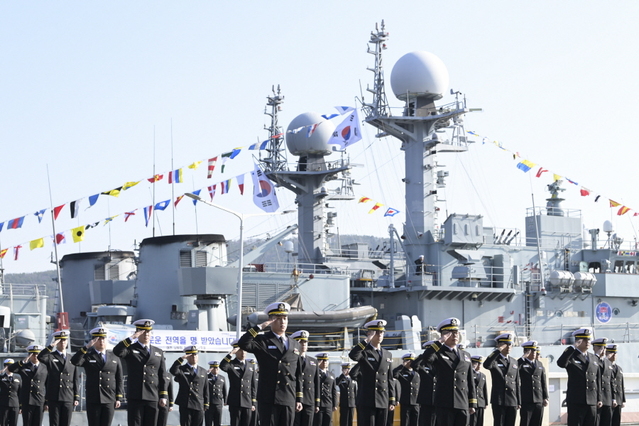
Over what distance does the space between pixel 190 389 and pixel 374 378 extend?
3.71 metres

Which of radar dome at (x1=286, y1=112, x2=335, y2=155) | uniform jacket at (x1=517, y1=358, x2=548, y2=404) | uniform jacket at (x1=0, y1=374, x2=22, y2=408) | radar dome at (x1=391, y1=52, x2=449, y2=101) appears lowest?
uniform jacket at (x1=0, y1=374, x2=22, y2=408)

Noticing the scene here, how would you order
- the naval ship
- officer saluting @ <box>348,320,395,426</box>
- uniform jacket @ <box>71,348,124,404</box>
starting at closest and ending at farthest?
uniform jacket @ <box>71,348,124,404</box> < officer saluting @ <box>348,320,395,426</box> < the naval ship

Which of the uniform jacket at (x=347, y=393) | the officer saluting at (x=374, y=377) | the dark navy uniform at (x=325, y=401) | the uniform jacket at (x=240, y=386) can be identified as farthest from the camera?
the uniform jacket at (x=347, y=393)

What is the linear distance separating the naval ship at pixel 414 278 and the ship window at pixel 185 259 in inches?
1.6

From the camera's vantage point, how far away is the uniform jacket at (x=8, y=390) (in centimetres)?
1543

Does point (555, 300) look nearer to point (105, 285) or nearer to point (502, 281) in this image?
point (502, 281)

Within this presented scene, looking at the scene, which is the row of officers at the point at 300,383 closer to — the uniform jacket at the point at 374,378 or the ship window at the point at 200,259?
the uniform jacket at the point at 374,378

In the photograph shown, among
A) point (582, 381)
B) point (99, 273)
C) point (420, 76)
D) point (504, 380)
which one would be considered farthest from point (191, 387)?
point (420, 76)

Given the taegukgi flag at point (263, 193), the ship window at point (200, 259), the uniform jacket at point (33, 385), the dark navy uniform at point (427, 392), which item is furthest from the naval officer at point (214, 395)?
the taegukgi flag at point (263, 193)

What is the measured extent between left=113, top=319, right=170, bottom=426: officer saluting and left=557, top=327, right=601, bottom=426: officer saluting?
220 inches

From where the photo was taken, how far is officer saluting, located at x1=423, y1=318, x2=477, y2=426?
1092 cm

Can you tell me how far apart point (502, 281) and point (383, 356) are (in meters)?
15.3

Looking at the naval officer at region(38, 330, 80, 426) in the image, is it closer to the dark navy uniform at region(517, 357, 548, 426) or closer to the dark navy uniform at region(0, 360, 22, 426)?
the dark navy uniform at region(0, 360, 22, 426)

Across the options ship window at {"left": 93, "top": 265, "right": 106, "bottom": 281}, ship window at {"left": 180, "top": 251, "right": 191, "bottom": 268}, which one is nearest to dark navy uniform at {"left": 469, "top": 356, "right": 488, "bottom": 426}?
ship window at {"left": 180, "top": 251, "right": 191, "bottom": 268}
